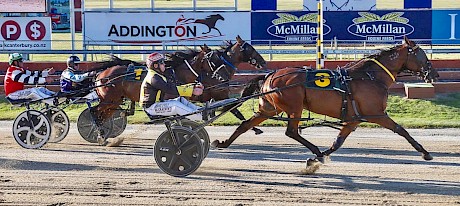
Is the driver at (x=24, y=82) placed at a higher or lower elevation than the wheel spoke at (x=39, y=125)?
higher

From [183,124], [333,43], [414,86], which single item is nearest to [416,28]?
[333,43]

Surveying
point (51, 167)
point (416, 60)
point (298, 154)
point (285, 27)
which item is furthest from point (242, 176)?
point (285, 27)

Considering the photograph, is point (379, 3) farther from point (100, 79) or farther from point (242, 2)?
point (100, 79)

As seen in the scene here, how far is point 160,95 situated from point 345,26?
1173 cm

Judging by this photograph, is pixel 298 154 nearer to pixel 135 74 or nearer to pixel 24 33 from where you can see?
pixel 135 74

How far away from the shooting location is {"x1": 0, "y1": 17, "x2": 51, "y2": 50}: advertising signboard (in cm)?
2169

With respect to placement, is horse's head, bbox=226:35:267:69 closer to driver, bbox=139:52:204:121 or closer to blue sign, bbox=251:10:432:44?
driver, bbox=139:52:204:121

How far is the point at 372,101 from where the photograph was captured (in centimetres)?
1058

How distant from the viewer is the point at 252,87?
38.7 feet

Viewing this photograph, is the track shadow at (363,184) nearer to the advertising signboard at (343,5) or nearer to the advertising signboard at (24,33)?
the advertising signboard at (343,5)

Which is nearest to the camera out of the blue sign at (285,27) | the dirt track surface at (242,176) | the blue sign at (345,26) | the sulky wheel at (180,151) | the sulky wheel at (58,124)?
the dirt track surface at (242,176)

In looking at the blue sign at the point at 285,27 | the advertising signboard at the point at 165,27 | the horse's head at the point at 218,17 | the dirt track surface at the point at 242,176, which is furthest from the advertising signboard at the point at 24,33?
the dirt track surface at the point at 242,176

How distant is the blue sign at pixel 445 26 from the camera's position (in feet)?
68.9

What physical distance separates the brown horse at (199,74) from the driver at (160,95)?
247 cm
